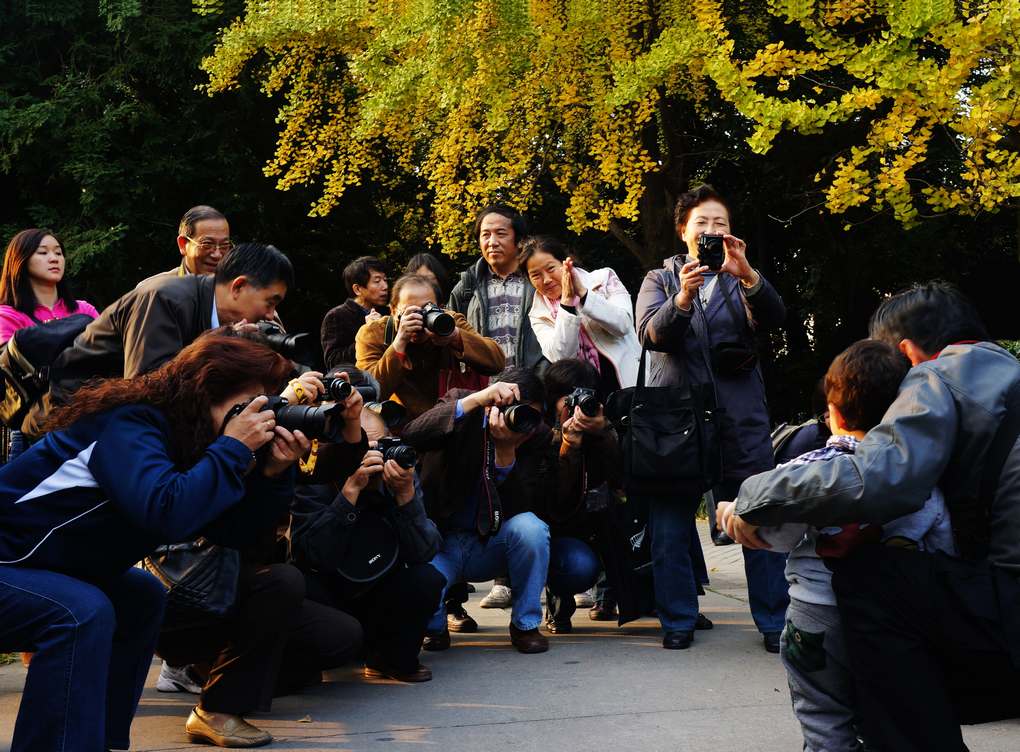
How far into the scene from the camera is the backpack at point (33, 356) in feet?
16.2

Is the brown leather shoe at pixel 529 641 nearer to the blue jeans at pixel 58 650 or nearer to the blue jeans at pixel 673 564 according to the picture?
the blue jeans at pixel 673 564

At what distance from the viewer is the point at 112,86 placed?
1412cm

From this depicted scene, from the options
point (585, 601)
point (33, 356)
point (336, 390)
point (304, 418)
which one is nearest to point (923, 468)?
point (304, 418)

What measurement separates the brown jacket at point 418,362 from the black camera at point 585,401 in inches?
17.5

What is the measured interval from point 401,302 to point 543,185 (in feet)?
25.8

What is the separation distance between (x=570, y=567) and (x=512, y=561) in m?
0.36

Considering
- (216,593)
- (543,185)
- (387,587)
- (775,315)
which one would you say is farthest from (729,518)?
(543,185)

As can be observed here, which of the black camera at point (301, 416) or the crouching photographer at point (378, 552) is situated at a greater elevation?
the black camera at point (301, 416)

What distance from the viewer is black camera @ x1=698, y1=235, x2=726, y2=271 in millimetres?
5180

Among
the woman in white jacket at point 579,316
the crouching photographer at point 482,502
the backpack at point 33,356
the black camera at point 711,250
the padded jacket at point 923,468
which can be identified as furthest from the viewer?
the woman in white jacket at point 579,316

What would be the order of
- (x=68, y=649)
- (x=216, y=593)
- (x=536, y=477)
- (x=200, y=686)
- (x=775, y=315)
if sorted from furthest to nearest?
(x=536, y=477) < (x=775, y=315) < (x=200, y=686) < (x=216, y=593) < (x=68, y=649)

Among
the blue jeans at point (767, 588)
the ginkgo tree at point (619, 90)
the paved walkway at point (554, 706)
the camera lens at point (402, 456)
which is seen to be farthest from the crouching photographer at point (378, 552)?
the ginkgo tree at point (619, 90)

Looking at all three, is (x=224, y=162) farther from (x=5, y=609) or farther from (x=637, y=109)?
(x=5, y=609)

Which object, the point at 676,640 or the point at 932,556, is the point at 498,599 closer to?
the point at 676,640
